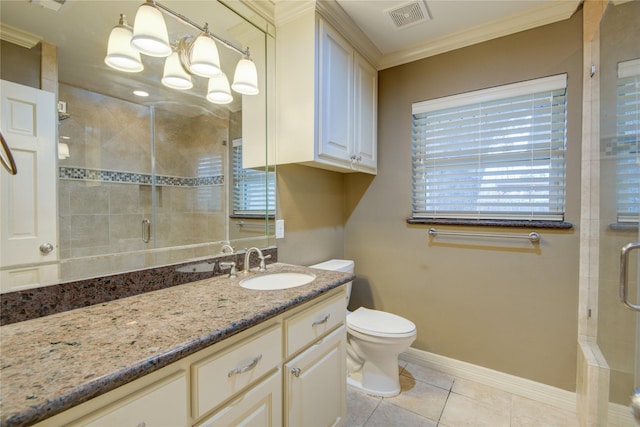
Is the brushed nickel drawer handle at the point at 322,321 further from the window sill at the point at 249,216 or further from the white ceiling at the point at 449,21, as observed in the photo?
the white ceiling at the point at 449,21

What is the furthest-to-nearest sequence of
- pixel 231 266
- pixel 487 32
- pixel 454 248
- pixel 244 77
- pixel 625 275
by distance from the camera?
1. pixel 454 248
2. pixel 487 32
3. pixel 244 77
4. pixel 231 266
5. pixel 625 275

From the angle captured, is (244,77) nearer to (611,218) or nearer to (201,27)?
(201,27)

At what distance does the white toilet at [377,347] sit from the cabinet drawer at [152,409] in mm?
1216

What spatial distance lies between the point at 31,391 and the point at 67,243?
2.08ft

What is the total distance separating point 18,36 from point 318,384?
1675 mm

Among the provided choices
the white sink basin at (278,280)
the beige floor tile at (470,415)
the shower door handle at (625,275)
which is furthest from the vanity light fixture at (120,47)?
the beige floor tile at (470,415)

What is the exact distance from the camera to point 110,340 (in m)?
0.75

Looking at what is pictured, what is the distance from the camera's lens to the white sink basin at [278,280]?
4.74 ft

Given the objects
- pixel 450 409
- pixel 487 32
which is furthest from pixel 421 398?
pixel 487 32

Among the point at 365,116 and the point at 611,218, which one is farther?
the point at 365,116

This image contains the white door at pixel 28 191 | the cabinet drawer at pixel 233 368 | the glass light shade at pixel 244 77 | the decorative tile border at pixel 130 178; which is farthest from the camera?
the glass light shade at pixel 244 77

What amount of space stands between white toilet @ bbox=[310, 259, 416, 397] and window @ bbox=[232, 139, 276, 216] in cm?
94

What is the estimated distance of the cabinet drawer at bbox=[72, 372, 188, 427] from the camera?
2.01 ft

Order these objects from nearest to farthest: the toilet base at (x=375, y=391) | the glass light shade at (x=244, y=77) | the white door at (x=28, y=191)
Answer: the white door at (x=28, y=191) < the glass light shade at (x=244, y=77) < the toilet base at (x=375, y=391)
